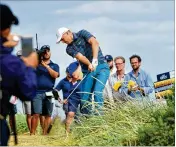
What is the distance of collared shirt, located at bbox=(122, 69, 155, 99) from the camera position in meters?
11.4

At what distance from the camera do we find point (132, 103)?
10547 mm

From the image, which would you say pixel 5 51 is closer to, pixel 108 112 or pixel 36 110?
pixel 108 112

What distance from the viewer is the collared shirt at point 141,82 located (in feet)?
37.4

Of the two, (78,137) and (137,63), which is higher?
(137,63)

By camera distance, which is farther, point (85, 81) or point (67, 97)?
point (67, 97)

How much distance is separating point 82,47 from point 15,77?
5564 mm

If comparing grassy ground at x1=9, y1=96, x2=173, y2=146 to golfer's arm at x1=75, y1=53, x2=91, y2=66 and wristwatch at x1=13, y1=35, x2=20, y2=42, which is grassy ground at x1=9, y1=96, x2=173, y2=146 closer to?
golfer's arm at x1=75, y1=53, x2=91, y2=66

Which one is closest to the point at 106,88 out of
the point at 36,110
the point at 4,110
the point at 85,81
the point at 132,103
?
the point at 85,81

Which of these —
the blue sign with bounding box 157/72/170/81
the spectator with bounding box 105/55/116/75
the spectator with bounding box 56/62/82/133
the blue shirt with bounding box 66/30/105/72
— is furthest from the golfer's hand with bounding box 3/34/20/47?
the blue sign with bounding box 157/72/170/81

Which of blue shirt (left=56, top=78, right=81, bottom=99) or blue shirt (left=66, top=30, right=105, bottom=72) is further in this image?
blue shirt (left=56, top=78, right=81, bottom=99)

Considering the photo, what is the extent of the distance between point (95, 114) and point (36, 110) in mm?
3127

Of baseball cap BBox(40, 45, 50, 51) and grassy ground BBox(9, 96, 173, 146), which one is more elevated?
baseball cap BBox(40, 45, 50, 51)

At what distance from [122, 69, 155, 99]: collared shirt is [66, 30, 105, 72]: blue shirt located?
712mm

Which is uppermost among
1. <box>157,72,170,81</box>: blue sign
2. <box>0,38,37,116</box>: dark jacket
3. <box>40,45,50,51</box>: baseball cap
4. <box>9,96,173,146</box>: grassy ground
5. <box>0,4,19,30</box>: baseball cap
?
<box>40,45,50,51</box>: baseball cap
